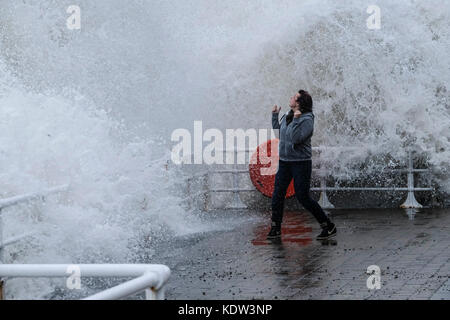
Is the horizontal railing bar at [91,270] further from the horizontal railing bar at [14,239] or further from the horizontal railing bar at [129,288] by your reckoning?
the horizontal railing bar at [14,239]

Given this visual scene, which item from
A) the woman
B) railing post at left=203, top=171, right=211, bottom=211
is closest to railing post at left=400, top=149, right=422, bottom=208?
railing post at left=203, top=171, right=211, bottom=211

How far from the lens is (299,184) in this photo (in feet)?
33.6

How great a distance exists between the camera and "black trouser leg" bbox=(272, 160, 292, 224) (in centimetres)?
1038

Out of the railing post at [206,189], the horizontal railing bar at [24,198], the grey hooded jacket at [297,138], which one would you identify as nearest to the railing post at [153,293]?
the horizontal railing bar at [24,198]

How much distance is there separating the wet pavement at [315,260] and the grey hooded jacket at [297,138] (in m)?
1.05

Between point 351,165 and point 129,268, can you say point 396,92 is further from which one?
point 129,268

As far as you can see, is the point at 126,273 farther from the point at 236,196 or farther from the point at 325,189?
the point at 236,196

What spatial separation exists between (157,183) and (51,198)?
8.45 feet

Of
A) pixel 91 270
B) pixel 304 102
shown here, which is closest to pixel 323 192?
pixel 304 102

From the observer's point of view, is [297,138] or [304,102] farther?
[304,102]

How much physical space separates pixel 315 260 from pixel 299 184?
62.0 inches

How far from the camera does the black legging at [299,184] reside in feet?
33.6
